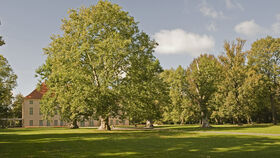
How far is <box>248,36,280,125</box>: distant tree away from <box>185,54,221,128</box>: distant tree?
13621 mm

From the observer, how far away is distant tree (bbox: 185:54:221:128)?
45000mm

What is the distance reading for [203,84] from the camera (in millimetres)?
45750

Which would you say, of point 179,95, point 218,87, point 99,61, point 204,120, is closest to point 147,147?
point 99,61

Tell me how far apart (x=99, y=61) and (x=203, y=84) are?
2215 centimetres

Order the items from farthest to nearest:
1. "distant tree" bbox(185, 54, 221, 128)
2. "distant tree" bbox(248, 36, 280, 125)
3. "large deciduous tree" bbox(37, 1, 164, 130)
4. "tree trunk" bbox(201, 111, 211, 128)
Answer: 1. "distant tree" bbox(248, 36, 280, 125)
2. "distant tree" bbox(185, 54, 221, 128)
3. "tree trunk" bbox(201, 111, 211, 128)
4. "large deciduous tree" bbox(37, 1, 164, 130)

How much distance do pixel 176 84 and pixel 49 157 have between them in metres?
37.5

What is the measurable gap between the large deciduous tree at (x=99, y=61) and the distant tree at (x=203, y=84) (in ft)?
48.9

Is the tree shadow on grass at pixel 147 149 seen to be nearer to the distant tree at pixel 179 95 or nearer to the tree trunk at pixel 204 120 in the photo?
the tree trunk at pixel 204 120

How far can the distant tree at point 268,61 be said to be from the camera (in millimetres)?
54094

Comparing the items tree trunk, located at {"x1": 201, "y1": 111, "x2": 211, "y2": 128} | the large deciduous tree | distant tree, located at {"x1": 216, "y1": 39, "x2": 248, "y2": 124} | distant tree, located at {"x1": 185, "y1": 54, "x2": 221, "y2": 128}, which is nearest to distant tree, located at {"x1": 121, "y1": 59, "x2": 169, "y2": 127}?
the large deciduous tree

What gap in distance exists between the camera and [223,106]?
4678 centimetres

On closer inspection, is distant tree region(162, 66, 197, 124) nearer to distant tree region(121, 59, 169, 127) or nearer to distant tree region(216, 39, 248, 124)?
distant tree region(216, 39, 248, 124)

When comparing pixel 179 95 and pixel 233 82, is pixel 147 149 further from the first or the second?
pixel 233 82

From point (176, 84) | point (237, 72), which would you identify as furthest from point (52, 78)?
point (237, 72)
